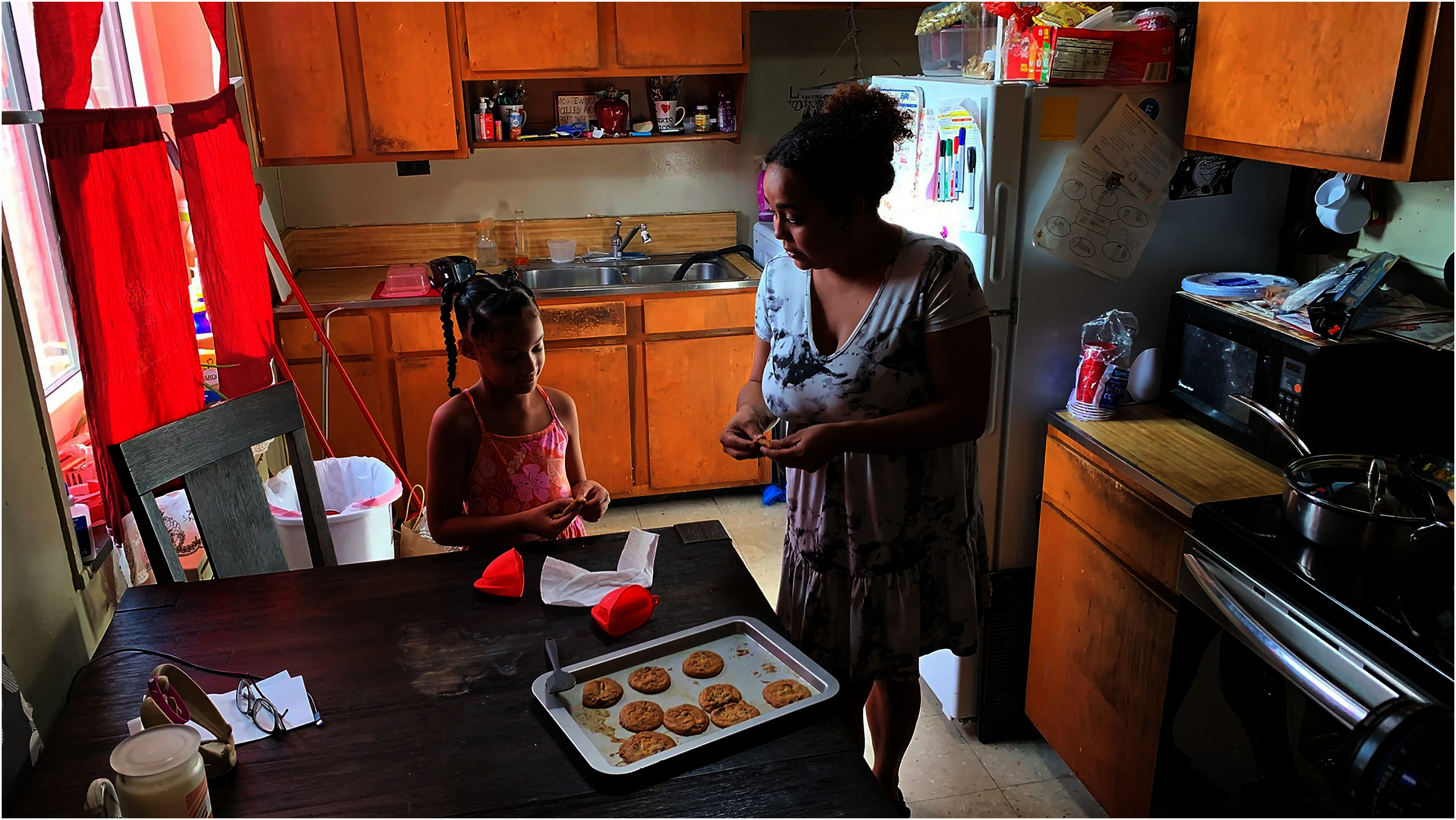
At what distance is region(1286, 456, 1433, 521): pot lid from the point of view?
4.77 feet

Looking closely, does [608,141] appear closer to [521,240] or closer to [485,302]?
[521,240]

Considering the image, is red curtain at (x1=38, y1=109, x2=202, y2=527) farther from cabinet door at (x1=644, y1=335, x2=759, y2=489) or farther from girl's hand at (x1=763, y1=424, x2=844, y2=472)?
cabinet door at (x1=644, y1=335, x2=759, y2=489)

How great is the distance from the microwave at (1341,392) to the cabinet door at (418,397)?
2.52 meters

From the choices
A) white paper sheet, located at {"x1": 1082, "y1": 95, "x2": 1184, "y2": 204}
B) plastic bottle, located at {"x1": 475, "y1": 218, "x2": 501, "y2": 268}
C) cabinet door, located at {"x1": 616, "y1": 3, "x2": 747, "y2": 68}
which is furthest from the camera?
plastic bottle, located at {"x1": 475, "y1": 218, "x2": 501, "y2": 268}

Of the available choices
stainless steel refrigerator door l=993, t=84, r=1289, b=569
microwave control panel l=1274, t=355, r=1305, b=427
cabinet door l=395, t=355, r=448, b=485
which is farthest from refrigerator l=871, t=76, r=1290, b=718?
cabinet door l=395, t=355, r=448, b=485

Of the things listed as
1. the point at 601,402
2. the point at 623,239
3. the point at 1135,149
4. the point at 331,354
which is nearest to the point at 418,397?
the point at 331,354

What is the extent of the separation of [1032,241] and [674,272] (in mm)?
2120

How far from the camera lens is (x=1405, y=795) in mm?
1107

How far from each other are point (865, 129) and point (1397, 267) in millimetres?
1265

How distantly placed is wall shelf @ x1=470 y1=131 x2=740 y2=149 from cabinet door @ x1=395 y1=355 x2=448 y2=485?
85 cm

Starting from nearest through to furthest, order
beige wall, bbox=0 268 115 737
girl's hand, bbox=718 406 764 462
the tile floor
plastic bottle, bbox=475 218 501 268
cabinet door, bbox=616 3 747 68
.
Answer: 1. beige wall, bbox=0 268 115 737
2. girl's hand, bbox=718 406 764 462
3. the tile floor
4. cabinet door, bbox=616 3 747 68
5. plastic bottle, bbox=475 218 501 268

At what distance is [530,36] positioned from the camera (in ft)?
11.5

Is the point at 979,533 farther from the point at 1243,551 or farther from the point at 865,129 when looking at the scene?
the point at 865,129

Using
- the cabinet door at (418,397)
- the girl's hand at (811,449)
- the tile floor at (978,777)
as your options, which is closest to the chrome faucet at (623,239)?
the cabinet door at (418,397)
